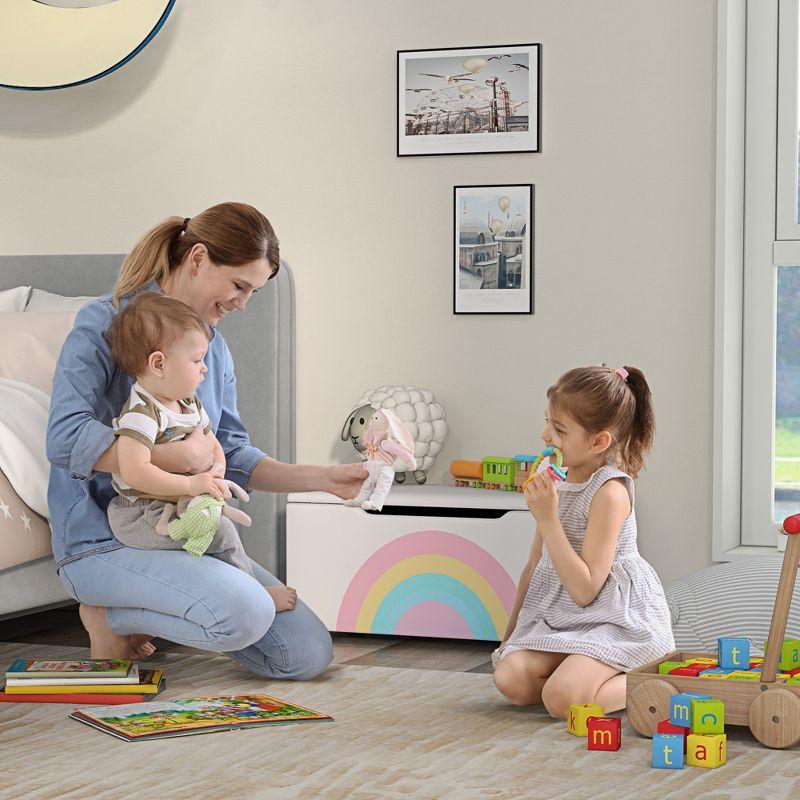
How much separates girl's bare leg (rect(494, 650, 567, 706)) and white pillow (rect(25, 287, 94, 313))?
1.58 metres

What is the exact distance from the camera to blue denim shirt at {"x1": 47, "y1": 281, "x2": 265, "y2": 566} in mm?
2135

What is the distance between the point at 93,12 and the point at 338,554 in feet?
5.41

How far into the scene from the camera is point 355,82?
126 inches

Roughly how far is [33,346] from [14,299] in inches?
18.5

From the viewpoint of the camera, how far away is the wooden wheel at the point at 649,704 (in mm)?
1849

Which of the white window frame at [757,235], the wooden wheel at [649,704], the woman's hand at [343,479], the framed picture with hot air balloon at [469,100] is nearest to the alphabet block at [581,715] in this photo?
the wooden wheel at [649,704]

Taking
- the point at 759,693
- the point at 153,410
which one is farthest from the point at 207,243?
the point at 759,693

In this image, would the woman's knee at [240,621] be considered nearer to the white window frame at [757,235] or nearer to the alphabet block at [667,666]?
the alphabet block at [667,666]

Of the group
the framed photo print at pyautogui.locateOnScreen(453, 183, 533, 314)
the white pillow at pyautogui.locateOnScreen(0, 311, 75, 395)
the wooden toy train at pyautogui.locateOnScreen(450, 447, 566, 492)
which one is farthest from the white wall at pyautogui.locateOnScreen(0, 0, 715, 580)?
the white pillow at pyautogui.locateOnScreen(0, 311, 75, 395)

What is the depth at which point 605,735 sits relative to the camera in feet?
5.87

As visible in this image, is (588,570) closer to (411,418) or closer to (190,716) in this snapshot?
(190,716)

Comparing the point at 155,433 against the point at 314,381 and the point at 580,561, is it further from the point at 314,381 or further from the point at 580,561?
the point at 314,381

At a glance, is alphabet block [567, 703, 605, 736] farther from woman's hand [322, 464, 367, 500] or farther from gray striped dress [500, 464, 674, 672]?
woman's hand [322, 464, 367, 500]

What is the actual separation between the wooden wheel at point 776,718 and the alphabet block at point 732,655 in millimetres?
138
